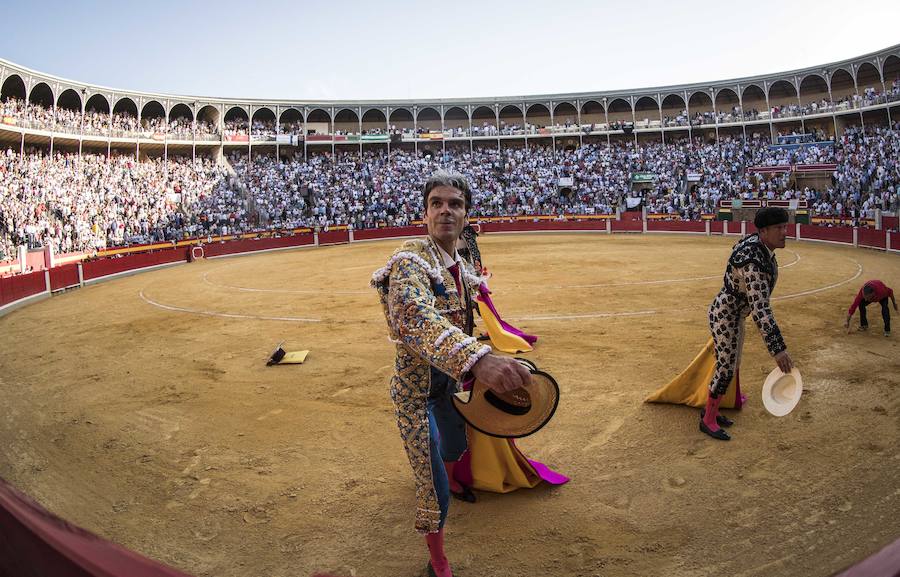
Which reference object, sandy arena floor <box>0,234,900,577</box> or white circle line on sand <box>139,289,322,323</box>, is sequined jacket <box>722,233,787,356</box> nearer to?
sandy arena floor <box>0,234,900,577</box>

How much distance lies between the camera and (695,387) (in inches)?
193

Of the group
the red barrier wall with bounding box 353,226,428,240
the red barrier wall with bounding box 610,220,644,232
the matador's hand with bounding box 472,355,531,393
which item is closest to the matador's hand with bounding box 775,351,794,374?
the matador's hand with bounding box 472,355,531,393

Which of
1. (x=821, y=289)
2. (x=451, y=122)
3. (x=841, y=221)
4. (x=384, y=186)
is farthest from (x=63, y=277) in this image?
(x=451, y=122)

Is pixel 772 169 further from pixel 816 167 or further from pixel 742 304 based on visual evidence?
pixel 742 304

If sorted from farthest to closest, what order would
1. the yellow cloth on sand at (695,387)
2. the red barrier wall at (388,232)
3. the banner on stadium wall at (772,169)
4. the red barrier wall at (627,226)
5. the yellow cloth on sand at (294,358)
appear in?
the banner on stadium wall at (772,169) → the red barrier wall at (388,232) → the red barrier wall at (627,226) → the yellow cloth on sand at (294,358) → the yellow cloth on sand at (695,387)

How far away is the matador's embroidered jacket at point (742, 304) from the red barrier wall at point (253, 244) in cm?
2461

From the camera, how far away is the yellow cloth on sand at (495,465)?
11.7 feet

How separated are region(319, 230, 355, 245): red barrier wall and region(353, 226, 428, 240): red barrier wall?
922mm

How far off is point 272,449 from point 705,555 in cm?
320

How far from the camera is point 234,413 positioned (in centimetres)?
535

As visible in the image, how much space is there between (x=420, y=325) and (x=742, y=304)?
3046 mm

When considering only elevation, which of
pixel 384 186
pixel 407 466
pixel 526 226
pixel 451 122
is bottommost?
pixel 407 466

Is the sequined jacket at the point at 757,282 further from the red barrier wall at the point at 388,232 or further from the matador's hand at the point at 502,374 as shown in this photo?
the red barrier wall at the point at 388,232

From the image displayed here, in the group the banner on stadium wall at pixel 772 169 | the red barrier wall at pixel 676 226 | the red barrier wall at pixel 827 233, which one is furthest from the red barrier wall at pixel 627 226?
the banner on stadium wall at pixel 772 169
